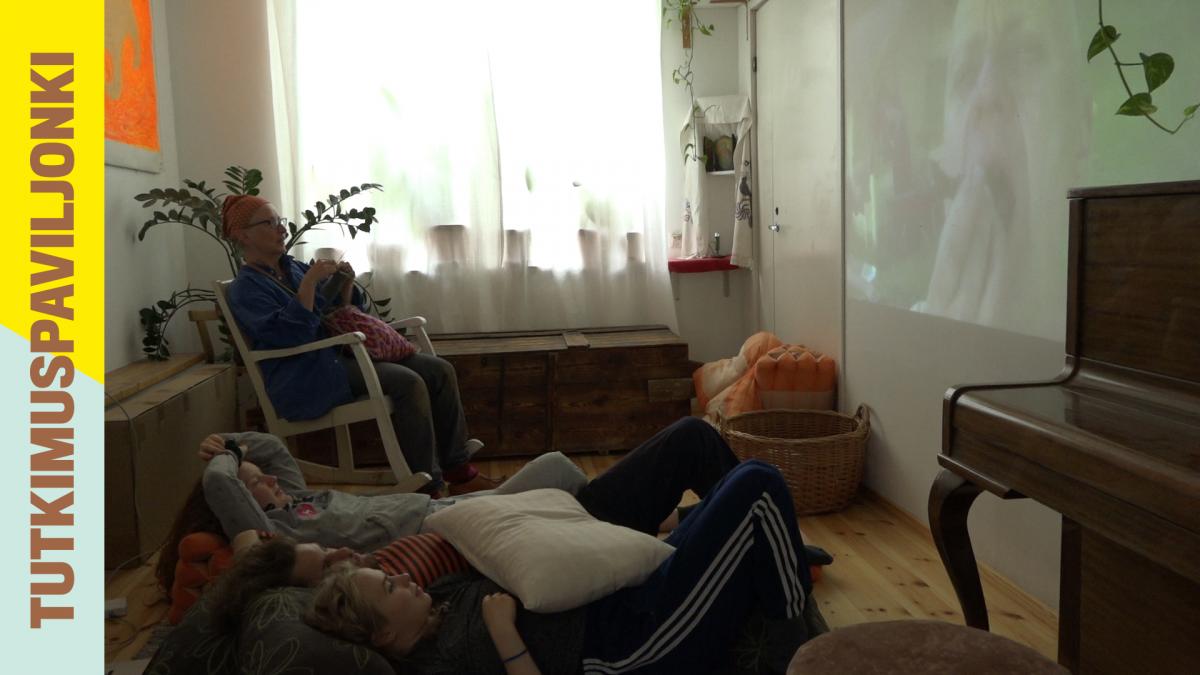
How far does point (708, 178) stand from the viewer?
15.6 feet

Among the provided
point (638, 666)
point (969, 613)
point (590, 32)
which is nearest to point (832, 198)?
point (590, 32)

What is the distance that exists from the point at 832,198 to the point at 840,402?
78cm

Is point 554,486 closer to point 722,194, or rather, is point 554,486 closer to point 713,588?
point 713,588

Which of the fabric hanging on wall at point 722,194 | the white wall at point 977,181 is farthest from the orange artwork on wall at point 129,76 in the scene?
the white wall at point 977,181

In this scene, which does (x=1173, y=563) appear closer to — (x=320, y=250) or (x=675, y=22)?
(x=320, y=250)

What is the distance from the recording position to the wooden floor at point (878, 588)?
7.56 ft

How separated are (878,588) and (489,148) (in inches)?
112

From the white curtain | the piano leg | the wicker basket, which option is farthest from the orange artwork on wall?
the piano leg

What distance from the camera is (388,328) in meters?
3.60

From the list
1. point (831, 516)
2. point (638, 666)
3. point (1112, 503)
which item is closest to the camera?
point (1112, 503)

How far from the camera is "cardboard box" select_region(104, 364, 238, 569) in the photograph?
2.81m

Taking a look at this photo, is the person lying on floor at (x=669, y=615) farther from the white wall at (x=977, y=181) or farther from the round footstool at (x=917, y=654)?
the white wall at (x=977, y=181)

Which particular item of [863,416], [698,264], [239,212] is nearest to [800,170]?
[698,264]

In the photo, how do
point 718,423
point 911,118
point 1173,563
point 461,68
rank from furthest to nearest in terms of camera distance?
point 461,68 < point 718,423 < point 911,118 < point 1173,563
